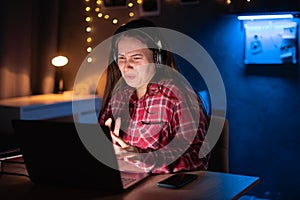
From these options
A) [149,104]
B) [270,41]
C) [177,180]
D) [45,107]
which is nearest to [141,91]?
[149,104]

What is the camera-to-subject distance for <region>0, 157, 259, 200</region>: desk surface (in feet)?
4.51

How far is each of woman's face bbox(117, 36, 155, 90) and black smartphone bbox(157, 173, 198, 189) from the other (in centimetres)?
50

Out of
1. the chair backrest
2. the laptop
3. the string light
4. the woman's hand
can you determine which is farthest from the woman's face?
the string light

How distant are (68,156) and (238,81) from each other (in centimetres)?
221

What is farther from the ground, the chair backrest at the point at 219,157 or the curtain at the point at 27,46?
the curtain at the point at 27,46

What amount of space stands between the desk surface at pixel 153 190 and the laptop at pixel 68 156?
30mm

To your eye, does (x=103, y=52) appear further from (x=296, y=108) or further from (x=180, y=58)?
(x=296, y=108)

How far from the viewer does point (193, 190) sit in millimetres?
1420

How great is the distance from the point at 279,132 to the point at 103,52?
1.67 meters

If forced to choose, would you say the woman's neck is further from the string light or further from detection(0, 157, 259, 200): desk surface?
the string light

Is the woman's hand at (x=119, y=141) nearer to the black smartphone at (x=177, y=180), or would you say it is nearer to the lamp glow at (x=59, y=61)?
the black smartphone at (x=177, y=180)

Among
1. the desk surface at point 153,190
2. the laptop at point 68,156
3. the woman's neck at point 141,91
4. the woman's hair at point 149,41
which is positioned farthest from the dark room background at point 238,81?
the laptop at point 68,156

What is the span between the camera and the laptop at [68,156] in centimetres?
135

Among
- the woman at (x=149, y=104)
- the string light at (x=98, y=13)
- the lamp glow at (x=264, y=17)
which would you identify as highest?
the string light at (x=98, y=13)
